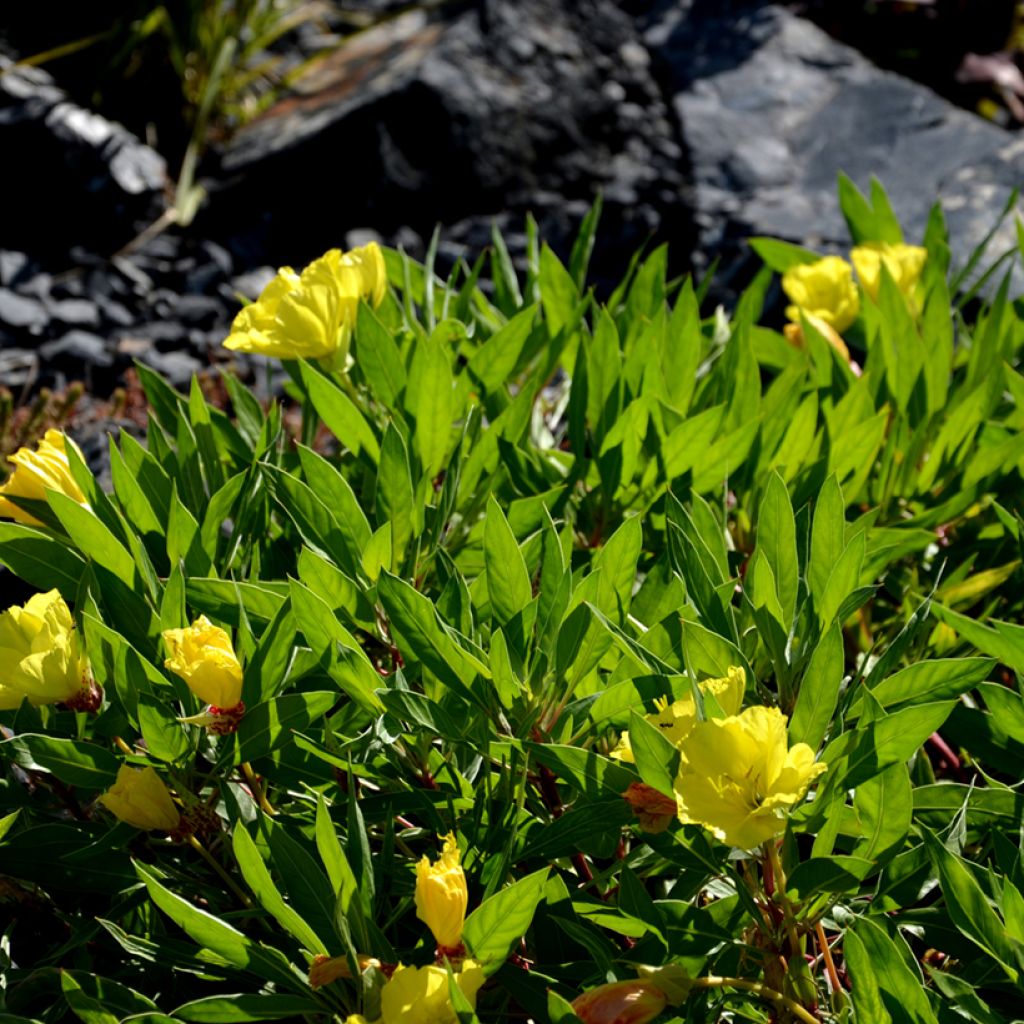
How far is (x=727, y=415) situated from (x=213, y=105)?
11.1 feet

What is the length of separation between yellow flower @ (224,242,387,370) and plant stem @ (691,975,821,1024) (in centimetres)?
96

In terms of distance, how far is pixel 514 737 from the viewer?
1.16 metres

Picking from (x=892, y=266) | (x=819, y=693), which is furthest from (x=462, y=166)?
(x=819, y=693)

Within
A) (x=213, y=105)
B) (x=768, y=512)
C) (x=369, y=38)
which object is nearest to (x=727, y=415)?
(x=768, y=512)

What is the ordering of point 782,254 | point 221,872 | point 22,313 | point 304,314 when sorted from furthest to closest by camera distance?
point 22,313 < point 782,254 < point 304,314 < point 221,872

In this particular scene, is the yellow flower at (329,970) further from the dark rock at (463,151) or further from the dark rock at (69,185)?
the dark rock at (69,185)

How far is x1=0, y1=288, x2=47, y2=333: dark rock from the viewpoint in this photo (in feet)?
11.6

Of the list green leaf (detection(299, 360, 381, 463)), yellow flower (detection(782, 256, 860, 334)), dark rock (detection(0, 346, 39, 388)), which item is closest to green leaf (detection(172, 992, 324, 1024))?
green leaf (detection(299, 360, 381, 463))

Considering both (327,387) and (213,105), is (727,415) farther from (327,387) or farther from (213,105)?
(213,105)

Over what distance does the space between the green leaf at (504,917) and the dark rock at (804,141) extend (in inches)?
91.2

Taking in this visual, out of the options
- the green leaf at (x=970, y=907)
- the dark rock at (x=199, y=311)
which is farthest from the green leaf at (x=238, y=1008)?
the dark rock at (x=199, y=311)

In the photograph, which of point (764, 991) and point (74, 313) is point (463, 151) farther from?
point (764, 991)

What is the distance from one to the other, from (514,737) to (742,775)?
0.28m

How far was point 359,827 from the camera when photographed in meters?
1.05
